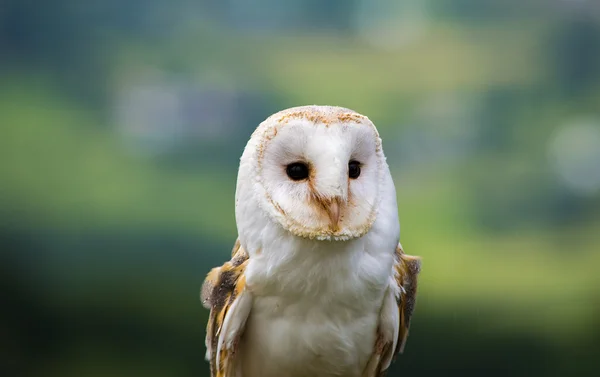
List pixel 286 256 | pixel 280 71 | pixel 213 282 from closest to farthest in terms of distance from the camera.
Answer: pixel 286 256, pixel 213 282, pixel 280 71

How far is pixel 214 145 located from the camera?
8.21 feet

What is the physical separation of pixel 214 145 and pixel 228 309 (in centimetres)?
108

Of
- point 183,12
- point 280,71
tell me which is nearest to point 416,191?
point 280,71

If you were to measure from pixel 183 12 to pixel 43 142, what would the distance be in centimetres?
63

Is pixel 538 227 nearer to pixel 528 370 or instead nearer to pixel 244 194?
pixel 528 370

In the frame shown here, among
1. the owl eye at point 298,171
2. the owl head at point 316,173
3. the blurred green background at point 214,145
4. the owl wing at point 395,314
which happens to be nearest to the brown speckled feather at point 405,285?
the owl wing at point 395,314

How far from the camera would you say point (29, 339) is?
257cm

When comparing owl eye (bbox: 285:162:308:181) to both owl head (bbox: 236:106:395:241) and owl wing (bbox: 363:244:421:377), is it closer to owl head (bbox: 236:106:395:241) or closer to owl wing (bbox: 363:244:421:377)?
owl head (bbox: 236:106:395:241)

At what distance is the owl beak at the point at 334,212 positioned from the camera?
1332mm

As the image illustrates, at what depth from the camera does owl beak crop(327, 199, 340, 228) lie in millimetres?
1332

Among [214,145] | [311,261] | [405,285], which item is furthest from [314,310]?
[214,145]

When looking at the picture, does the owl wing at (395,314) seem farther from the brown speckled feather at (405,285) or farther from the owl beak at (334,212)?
the owl beak at (334,212)

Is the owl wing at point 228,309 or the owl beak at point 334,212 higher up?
the owl beak at point 334,212

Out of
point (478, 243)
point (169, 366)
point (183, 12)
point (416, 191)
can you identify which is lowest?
point (169, 366)
